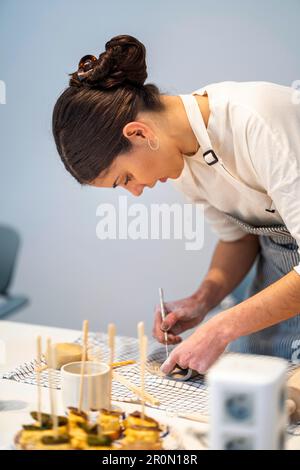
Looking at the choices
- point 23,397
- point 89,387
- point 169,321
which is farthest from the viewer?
point 169,321

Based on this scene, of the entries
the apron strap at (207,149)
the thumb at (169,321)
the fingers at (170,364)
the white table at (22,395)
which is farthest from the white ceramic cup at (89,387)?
the apron strap at (207,149)

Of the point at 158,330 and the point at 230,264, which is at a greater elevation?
the point at 230,264

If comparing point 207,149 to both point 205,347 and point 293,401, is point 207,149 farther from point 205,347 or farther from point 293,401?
point 293,401

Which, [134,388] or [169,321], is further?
[169,321]

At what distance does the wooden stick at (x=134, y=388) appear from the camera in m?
1.18

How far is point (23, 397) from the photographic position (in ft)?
3.99

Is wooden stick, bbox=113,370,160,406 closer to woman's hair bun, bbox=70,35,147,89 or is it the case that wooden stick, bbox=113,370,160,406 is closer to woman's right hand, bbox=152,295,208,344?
woman's right hand, bbox=152,295,208,344

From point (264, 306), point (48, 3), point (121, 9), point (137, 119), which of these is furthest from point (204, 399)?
point (48, 3)

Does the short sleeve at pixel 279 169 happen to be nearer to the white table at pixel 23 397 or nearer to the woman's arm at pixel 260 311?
the woman's arm at pixel 260 311

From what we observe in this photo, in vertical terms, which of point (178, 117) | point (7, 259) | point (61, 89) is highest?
point (61, 89)

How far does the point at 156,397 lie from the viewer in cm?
122

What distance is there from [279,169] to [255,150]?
0.07 m

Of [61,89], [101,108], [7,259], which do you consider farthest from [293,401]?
[61,89]

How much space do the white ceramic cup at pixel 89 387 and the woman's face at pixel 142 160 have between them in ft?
1.47
